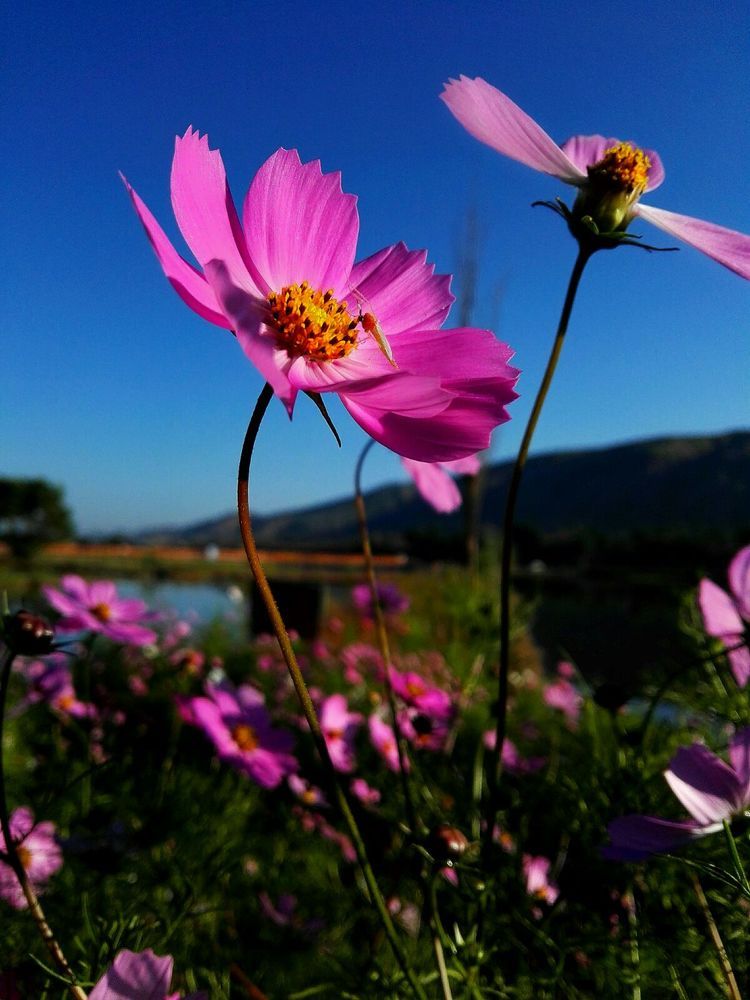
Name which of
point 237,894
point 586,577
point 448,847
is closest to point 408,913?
point 237,894

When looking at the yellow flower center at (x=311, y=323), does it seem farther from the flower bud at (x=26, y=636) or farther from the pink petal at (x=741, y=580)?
the pink petal at (x=741, y=580)

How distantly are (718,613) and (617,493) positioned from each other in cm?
4934

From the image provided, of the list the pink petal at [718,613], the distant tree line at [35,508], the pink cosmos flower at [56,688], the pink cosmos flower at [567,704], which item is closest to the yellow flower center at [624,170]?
the pink petal at [718,613]

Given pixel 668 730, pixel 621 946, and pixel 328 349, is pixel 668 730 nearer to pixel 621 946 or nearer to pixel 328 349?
pixel 621 946

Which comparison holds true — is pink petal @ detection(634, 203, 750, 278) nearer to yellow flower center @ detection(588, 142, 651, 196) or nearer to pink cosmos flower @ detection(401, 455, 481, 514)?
yellow flower center @ detection(588, 142, 651, 196)

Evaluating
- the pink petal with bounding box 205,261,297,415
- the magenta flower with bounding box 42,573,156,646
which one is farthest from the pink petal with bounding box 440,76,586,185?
the magenta flower with bounding box 42,573,156,646

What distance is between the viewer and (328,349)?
11.3 inches

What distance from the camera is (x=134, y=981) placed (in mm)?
247

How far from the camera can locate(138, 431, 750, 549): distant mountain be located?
3691 cm

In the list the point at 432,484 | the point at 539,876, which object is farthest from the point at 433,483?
the point at 539,876

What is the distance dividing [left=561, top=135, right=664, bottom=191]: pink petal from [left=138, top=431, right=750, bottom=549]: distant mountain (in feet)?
91.1

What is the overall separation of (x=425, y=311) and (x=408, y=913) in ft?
2.03

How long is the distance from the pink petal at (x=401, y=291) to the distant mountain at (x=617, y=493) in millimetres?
27830

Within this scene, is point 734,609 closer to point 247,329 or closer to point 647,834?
point 647,834
